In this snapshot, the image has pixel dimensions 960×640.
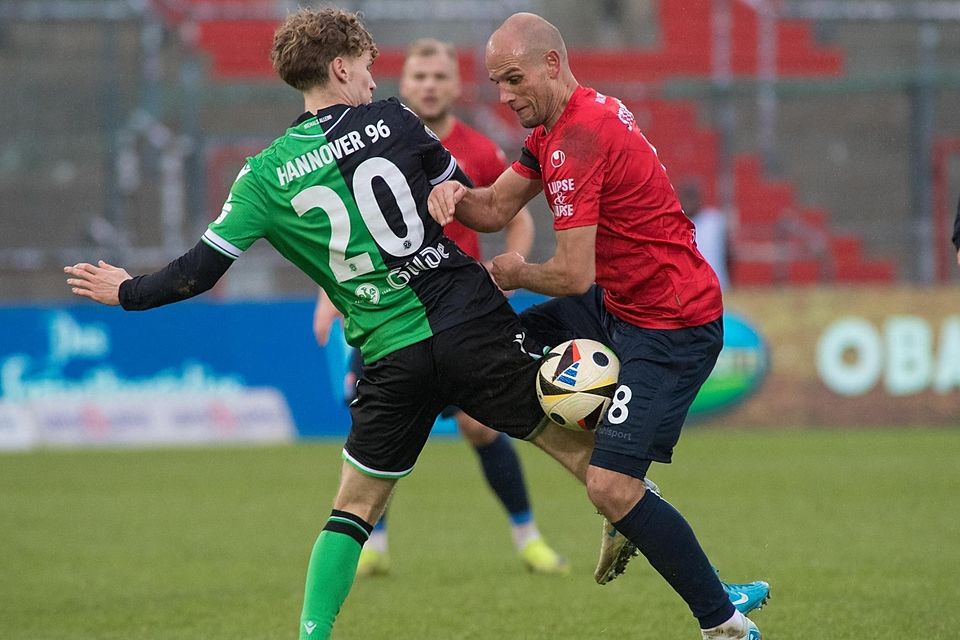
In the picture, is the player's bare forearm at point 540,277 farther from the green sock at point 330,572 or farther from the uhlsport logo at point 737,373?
the uhlsport logo at point 737,373

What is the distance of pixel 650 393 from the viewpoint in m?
4.74

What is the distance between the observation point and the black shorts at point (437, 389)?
484 centimetres

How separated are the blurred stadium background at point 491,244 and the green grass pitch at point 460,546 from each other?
0.32ft

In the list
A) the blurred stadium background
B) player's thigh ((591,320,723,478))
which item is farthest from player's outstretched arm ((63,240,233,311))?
the blurred stadium background

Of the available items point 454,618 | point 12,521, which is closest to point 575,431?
point 454,618

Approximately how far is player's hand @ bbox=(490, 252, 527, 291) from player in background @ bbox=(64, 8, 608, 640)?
0.09 metres

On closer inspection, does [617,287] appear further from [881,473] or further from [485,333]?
[881,473]

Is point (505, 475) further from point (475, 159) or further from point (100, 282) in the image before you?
point (100, 282)

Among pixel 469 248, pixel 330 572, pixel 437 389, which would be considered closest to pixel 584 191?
pixel 437 389

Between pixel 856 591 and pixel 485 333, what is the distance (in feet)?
7.82

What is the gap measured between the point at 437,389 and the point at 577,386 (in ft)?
1.62

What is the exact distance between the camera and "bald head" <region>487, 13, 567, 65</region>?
15.6 ft

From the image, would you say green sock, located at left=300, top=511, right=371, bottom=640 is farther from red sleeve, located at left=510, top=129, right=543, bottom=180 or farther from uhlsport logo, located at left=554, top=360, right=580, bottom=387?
red sleeve, located at left=510, top=129, right=543, bottom=180

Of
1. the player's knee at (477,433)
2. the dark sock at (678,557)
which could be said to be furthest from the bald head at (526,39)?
the player's knee at (477,433)
